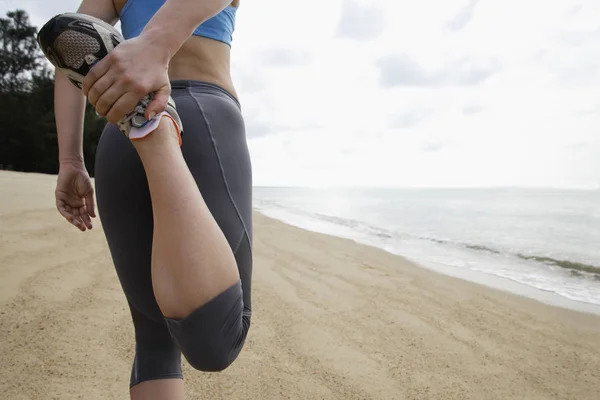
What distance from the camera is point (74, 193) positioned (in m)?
1.16

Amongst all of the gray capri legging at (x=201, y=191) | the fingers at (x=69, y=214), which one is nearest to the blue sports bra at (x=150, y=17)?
the gray capri legging at (x=201, y=191)

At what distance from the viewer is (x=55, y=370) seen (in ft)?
5.47

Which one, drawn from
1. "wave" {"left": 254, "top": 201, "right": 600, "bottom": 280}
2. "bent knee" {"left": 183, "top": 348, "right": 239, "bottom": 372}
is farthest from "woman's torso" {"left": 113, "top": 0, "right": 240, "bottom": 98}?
"wave" {"left": 254, "top": 201, "right": 600, "bottom": 280}

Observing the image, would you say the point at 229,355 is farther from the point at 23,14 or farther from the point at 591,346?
the point at 23,14

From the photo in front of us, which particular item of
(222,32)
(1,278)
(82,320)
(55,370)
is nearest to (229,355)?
(222,32)

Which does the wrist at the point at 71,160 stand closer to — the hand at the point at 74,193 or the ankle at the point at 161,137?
the hand at the point at 74,193

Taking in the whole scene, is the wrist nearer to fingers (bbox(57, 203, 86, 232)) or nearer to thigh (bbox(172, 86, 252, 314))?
fingers (bbox(57, 203, 86, 232))

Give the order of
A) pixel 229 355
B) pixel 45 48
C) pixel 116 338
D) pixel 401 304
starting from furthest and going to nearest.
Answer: pixel 401 304
pixel 116 338
pixel 229 355
pixel 45 48

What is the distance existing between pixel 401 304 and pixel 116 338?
2091mm

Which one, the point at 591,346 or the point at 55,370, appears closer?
the point at 55,370

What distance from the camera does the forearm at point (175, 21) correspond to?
73cm

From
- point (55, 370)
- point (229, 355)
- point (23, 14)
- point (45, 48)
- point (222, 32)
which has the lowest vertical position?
point (55, 370)

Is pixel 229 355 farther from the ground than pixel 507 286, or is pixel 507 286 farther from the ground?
pixel 229 355

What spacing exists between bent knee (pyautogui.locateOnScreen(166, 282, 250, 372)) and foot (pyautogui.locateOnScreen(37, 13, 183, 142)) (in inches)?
13.4
